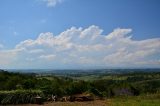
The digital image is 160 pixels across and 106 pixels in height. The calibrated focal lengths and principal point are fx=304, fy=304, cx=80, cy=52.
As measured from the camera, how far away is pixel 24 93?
2467cm

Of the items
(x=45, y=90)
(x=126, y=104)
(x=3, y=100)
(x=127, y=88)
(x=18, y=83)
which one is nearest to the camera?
(x=126, y=104)

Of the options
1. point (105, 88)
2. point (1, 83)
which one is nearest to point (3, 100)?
point (1, 83)

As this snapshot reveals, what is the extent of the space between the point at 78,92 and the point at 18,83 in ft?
20.1

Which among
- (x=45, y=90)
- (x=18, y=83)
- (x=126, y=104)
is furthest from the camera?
(x=18, y=83)

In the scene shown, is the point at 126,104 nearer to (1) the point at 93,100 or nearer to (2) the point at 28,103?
(1) the point at 93,100

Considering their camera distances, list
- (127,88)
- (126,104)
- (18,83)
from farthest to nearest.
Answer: (127,88)
(18,83)
(126,104)

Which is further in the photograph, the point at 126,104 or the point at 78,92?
the point at 78,92

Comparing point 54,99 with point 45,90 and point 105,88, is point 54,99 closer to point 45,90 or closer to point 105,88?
point 45,90

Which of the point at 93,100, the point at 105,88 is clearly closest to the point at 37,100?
the point at 93,100

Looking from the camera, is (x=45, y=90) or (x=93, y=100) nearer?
(x=93, y=100)

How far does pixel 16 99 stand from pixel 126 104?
28.7 ft

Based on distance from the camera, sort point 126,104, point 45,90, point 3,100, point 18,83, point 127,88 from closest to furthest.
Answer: point 126,104, point 3,100, point 45,90, point 18,83, point 127,88

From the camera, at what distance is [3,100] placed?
23875 millimetres

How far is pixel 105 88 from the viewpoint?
35750 millimetres
